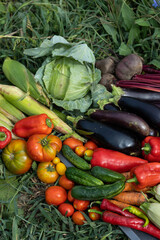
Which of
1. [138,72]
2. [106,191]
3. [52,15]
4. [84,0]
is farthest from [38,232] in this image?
[84,0]

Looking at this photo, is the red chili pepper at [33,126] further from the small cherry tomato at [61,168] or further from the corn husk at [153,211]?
the corn husk at [153,211]

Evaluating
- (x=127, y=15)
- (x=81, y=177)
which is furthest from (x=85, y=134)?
(x=127, y=15)

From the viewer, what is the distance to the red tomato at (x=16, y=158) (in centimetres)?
259

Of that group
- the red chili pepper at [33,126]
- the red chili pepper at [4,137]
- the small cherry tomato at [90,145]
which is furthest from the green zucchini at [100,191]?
the red chili pepper at [4,137]

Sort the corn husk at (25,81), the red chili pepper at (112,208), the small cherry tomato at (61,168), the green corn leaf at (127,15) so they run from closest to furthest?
the red chili pepper at (112,208), the small cherry tomato at (61,168), the corn husk at (25,81), the green corn leaf at (127,15)

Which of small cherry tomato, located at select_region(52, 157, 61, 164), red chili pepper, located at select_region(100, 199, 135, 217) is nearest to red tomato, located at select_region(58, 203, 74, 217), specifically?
red chili pepper, located at select_region(100, 199, 135, 217)

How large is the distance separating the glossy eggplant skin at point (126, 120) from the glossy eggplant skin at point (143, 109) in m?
0.11

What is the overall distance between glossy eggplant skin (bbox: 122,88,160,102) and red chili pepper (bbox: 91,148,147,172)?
0.75m

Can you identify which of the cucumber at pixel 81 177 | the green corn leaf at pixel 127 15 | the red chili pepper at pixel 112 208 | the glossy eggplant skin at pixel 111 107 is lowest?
the red chili pepper at pixel 112 208

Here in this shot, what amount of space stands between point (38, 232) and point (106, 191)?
0.68 m

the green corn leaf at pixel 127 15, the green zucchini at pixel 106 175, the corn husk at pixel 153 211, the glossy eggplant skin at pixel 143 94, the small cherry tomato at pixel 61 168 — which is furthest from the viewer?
the green corn leaf at pixel 127 15

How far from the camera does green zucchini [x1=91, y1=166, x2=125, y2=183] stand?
2314 millimetres

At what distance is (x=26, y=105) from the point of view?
3008mm

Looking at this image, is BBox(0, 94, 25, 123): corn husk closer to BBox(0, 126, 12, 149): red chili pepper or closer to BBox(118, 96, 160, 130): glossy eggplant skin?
BBox(0, 126, 12, 149): red chili pepper
